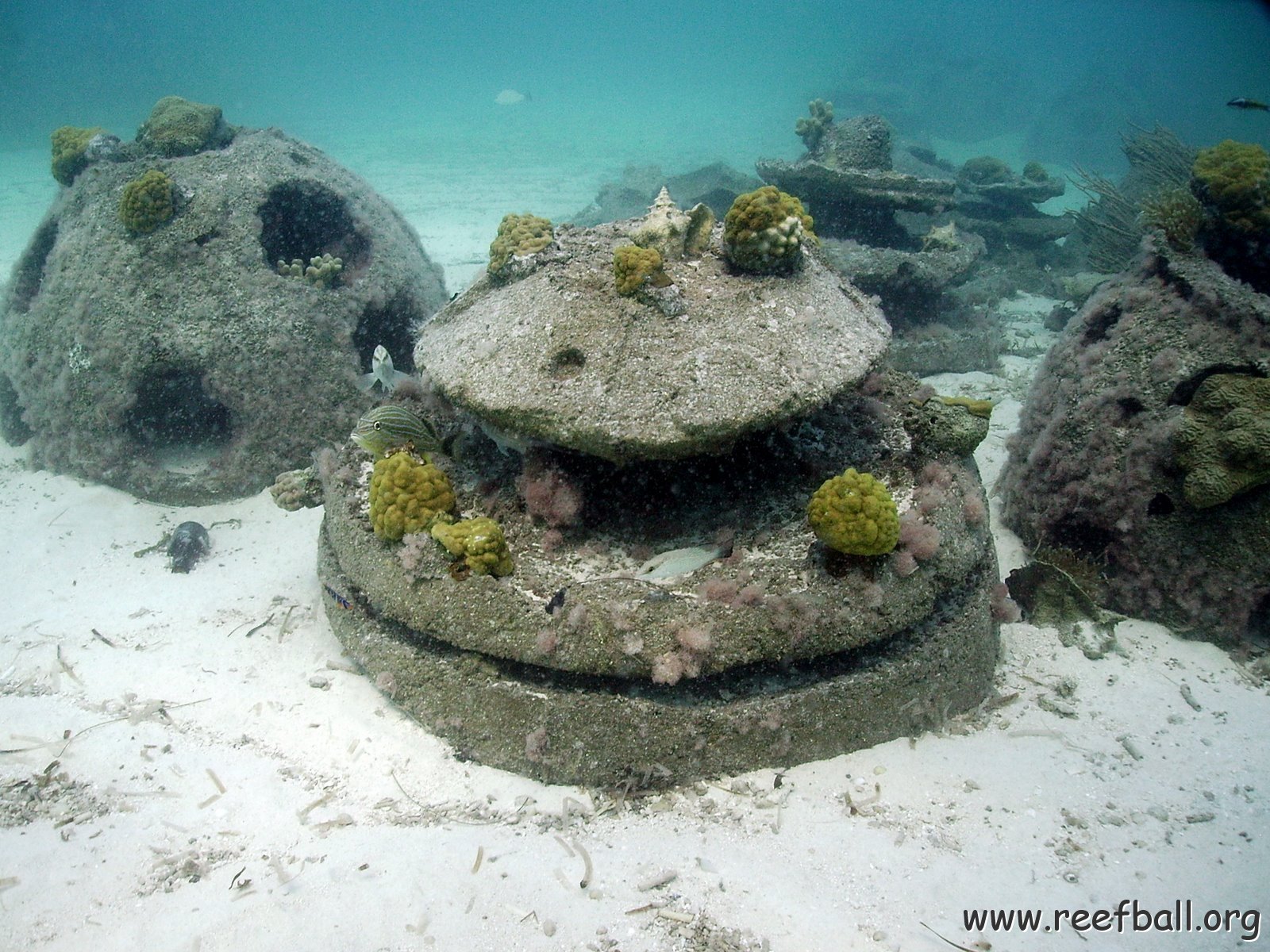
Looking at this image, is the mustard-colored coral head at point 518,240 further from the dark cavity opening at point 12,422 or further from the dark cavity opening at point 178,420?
the dark cavity opening at point 12,422

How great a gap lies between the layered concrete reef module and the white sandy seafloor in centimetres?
33

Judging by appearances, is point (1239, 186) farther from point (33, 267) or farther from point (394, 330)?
point (33, 267)

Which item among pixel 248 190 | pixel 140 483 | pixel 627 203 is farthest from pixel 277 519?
pixel 627 203

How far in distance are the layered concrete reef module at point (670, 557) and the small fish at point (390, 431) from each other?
45cm

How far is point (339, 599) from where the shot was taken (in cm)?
A: 479

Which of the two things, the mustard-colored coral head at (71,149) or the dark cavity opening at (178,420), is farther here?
the mustard-colored coral head at (71,149)

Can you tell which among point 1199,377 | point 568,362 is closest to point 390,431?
point 568,362

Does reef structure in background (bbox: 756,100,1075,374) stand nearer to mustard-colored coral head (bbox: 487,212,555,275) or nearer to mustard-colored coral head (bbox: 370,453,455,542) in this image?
mustard-colored coral head (bbox: 487,212,555,275)

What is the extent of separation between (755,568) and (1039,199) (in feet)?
50.7

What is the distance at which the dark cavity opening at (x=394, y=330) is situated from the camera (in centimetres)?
849

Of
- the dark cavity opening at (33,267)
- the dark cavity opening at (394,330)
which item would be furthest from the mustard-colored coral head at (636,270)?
the dark cavity opening at (33,267)

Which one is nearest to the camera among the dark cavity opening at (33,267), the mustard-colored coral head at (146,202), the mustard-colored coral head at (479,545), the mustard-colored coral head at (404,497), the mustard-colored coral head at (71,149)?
the mustard-colored coral head at (479,545)

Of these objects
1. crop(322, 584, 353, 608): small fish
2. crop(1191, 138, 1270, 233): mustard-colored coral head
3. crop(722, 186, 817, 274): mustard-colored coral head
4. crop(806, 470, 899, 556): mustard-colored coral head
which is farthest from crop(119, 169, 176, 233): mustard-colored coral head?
crop(1191, 138, 1270, 233): mustard-colored coral head

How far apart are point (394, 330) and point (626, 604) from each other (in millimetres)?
6675
